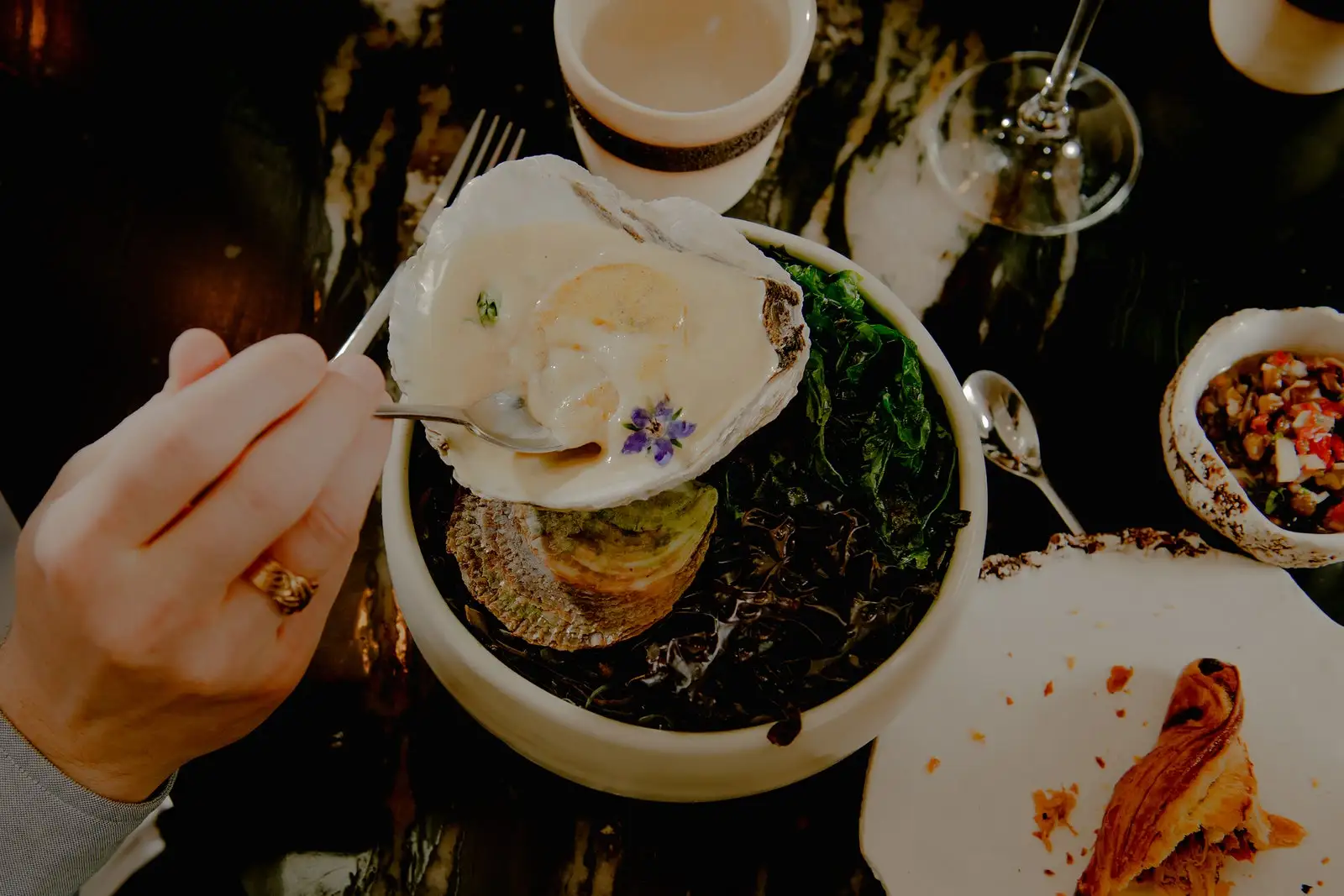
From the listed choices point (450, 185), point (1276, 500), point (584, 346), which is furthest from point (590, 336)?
point (1276, 500)

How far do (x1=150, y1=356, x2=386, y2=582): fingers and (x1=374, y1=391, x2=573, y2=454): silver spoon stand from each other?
3.1 inches

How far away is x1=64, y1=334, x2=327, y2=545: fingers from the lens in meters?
0.61

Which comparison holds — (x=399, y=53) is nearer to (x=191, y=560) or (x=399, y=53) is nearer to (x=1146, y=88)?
(x=191, y=560)

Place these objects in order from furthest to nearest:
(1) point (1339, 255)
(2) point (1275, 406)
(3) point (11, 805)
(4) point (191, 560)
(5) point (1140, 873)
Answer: (1) point (1339, 255)
(2) point (1275, 406)
(5) point (1140, 873)
(3) point (11, 805)
(4) point (191, 560)

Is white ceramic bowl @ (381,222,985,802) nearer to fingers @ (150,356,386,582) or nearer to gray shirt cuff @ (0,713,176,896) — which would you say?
fingers @ (150,356,386,582)

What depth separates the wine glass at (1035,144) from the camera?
1.29 meters

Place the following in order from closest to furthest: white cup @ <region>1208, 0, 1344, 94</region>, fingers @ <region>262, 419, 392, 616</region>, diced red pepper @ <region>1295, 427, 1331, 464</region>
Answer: fingers @ <region>262, 419, 392, 616</region>, diced red pepper @ <region>1295, 427, 1331, 464</region>, white cup @ <region>1208, 0, 1344, 94</region>

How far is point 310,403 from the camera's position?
0.67m

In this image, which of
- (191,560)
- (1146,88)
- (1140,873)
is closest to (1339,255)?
(1146,88)

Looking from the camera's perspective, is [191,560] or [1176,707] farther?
[1176,707]

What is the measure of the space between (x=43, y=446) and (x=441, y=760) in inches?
22.5

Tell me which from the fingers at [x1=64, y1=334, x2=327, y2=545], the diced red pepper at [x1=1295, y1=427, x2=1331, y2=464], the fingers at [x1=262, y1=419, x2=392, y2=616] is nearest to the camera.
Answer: the fingers at [x1=64, y1=334, x2=327, y2=545]

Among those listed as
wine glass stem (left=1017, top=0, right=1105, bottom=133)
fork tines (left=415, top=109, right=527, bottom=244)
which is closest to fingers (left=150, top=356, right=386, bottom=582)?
fork tines (left=415, top=109, right=527, bottom=244)

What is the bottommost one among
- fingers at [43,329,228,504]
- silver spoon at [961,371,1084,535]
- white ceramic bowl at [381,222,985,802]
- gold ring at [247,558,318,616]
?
silver spoon at [961,371,1084,535]
